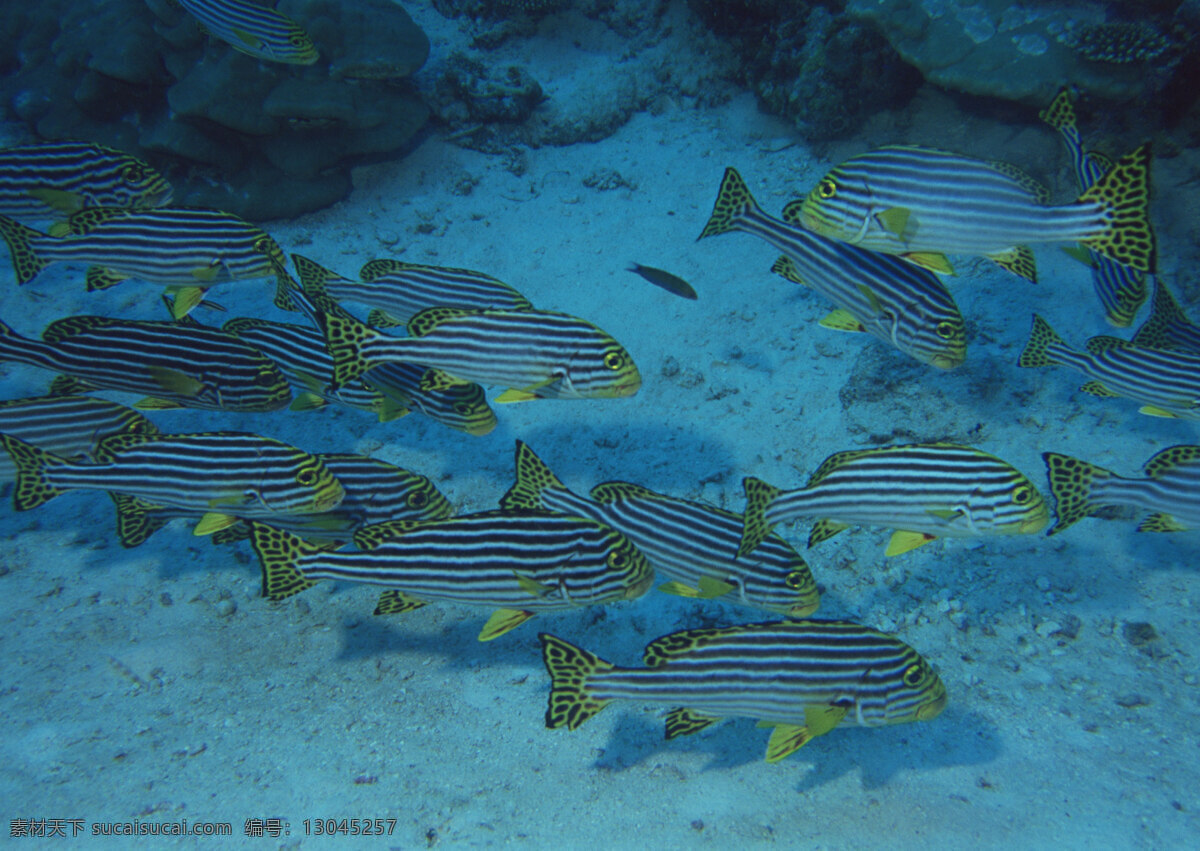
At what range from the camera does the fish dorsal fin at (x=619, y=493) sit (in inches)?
153

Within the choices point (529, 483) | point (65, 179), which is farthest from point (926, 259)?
point (65, 179)

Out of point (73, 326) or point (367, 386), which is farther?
point (367, 386)

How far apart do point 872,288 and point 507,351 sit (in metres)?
2.46

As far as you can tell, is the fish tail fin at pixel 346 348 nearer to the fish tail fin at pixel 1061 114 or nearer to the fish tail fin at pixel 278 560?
the fish tail fin at pixel 278 560

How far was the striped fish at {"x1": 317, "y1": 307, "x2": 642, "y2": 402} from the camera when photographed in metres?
3.63

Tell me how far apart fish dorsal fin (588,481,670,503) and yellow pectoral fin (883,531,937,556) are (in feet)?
4.60

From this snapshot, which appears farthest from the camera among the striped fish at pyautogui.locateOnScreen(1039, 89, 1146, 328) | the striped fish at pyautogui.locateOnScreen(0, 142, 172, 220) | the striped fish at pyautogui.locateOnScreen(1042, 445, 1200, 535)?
the striped fish at pyautogui.locateOnScreen(0, 142, 172, 220)

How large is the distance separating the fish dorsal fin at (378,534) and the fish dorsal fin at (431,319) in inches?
48.0

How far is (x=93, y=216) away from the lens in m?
4.62

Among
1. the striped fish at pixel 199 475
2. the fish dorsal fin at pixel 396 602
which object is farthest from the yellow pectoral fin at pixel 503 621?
the striped fish at pixel 199 475

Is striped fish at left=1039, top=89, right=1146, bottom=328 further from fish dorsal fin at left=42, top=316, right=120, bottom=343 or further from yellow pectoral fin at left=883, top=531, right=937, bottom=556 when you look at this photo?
fish dorsal fin at left=42, top=316, right=120, bottom=343

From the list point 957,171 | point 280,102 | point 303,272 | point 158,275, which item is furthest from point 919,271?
point 280,102

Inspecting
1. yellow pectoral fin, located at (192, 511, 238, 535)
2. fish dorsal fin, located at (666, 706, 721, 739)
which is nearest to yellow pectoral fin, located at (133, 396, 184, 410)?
yellow pectoral fin, located at (192, 511, 238, 535)

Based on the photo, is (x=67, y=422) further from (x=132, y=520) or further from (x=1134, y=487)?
(x=1134, y=487)
